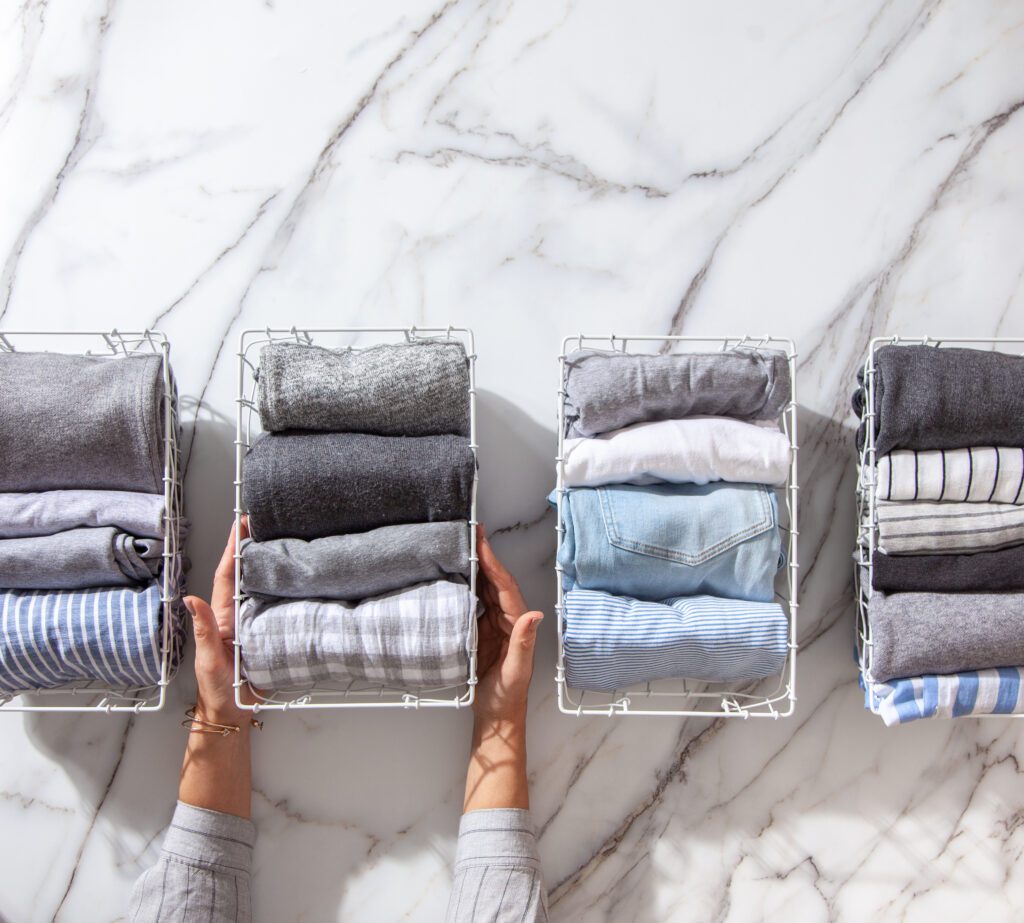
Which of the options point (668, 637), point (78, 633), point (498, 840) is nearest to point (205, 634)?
point (78, 633)

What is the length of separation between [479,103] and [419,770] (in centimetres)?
108

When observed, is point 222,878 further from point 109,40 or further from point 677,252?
point 109,40

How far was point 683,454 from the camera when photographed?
1.10m

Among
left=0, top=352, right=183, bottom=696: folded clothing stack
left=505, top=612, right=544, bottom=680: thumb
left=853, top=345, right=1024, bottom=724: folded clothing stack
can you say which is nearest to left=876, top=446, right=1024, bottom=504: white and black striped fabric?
left=853, top=345, right=1024, bottom=724: folded clothing stack

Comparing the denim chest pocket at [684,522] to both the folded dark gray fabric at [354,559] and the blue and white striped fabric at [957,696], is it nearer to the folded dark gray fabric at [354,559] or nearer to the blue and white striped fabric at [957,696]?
the folded dark gray fabric at [354,559]

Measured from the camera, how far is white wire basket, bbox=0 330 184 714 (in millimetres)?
1142

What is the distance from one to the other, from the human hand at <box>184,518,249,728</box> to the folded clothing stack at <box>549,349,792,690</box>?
49 centimetres

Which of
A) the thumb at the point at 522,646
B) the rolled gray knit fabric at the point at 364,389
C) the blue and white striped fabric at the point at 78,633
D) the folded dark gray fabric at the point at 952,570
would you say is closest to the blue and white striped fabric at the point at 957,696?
the folded dark gray fabric at the point at 952,570

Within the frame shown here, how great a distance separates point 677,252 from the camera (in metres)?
1.27

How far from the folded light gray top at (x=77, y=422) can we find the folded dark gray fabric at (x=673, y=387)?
0.60 meters

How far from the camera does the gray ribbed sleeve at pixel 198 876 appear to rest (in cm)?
116

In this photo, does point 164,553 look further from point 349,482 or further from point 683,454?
point 683,454

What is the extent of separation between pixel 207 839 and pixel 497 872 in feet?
1.43

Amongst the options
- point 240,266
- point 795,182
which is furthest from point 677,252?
point 240,266
